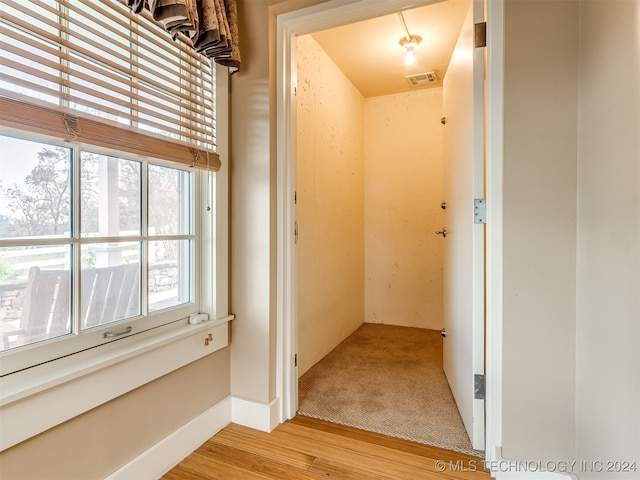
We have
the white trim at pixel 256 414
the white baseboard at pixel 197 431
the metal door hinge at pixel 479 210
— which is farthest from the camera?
the white trim at pixel 256 414

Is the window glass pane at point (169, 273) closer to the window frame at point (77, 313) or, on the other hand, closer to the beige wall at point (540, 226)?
the window frame at point (77, 313)

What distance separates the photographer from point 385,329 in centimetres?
346

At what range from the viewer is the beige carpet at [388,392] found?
1696 millimetres

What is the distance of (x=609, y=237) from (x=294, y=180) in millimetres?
1302

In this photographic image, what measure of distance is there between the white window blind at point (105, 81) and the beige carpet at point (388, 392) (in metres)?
1.49

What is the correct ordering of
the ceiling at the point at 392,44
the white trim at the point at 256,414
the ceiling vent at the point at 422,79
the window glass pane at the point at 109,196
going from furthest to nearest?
the ceiling vent at the point at 422,79 → the ceiling at the point at 392,44 → the white trim at the point at 256,414 → the window glass pane at the point at 109,196

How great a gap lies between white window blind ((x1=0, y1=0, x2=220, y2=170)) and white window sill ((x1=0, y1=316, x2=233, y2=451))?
0.73 meters

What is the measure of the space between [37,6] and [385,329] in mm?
3328

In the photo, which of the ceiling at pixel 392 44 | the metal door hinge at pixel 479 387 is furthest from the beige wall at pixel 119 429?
the ceiling at pixel 392 44

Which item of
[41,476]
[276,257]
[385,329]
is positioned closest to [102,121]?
[276,257]

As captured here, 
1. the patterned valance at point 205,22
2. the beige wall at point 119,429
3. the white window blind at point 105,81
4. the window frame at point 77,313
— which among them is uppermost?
the patterned valance at point 205,22

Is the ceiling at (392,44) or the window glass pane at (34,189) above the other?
the ceiling at (392,44)

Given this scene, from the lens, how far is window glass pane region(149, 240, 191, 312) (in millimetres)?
1422

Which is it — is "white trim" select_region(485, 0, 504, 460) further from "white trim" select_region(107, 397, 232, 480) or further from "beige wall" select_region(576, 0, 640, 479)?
"white trim" select_region(107, 397, 232, 480)
